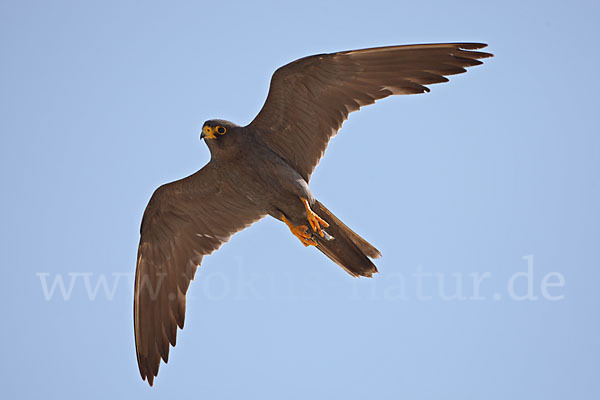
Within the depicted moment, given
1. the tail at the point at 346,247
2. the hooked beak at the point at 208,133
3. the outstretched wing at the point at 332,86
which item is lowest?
the tail at the point at 346,247

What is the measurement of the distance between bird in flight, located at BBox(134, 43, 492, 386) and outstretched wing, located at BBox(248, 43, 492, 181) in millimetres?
13

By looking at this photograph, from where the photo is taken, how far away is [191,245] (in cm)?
1211

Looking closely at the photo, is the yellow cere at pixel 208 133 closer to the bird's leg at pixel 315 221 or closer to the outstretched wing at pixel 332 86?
the outstretched wing at pixel 332 86

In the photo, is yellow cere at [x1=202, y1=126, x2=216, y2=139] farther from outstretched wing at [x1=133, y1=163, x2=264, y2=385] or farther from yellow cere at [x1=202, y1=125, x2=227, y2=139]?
outstretched wing at [x1=133, y1=163, x2=264, y2=385]

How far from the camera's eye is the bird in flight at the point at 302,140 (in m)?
10.2

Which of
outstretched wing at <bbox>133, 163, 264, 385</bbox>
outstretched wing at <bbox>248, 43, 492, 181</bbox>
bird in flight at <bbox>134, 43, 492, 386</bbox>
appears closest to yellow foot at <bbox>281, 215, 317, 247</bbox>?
bird in flight at <bbox>134, 43, 492, 386</bbox>

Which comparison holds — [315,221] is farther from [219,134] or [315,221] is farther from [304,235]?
[219,134]

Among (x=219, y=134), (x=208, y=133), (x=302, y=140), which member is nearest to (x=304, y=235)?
(x=302, y=140)

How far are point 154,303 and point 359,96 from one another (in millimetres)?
4636

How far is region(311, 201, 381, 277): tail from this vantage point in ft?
34.8

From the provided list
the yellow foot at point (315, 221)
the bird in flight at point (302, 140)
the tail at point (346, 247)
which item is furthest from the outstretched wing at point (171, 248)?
the tail at point (346, 247)

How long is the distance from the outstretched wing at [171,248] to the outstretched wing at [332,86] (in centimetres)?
130

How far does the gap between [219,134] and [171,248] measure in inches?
99.6

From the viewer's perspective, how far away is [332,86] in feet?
34.2
